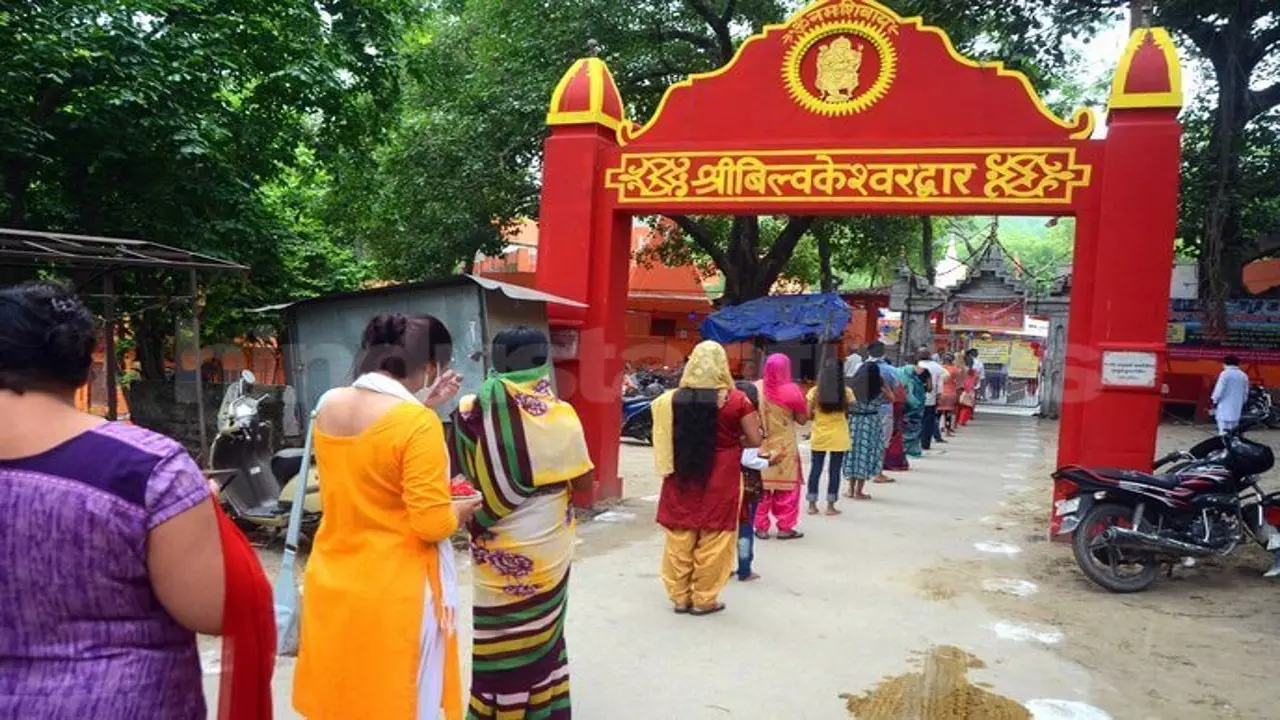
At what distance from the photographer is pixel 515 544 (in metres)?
3.20

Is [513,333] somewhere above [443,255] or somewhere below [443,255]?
below

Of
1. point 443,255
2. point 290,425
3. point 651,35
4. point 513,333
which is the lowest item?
point 290,425

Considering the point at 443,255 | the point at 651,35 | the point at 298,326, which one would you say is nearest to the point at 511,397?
the point at 298,326

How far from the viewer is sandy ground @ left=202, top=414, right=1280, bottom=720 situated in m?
4.07

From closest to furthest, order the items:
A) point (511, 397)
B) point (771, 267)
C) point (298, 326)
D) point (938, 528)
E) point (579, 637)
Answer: point (511, 397) → point (579, 637) → point (298, 326) → point (938, 528) → point (771, 267)

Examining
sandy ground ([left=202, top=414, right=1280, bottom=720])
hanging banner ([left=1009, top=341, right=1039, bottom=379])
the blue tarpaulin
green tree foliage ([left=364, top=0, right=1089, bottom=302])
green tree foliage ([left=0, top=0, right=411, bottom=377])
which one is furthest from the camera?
hanging banner ([left=1009, top=341, right=1039, bottom=379])

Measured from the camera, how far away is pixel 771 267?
18500mm

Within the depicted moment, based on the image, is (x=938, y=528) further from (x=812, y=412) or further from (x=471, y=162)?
(x=471, y=162)

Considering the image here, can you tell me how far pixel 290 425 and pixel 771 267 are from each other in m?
12.3

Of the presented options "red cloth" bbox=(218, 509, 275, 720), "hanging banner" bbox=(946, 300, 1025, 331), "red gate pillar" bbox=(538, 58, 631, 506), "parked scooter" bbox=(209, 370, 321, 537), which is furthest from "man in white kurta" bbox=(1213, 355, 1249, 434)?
"red cloth" bbox=(218, 509, 275, 720)

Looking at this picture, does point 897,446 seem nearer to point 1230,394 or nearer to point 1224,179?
point 1230,394

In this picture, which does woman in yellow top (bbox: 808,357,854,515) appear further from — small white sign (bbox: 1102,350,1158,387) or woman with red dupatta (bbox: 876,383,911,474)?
woman with red dupatta (bbox: 876,383,911,474)

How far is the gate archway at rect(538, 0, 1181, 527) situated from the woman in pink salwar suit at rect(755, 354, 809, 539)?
170cm

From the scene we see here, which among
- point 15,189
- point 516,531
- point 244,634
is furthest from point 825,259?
point 244,634
